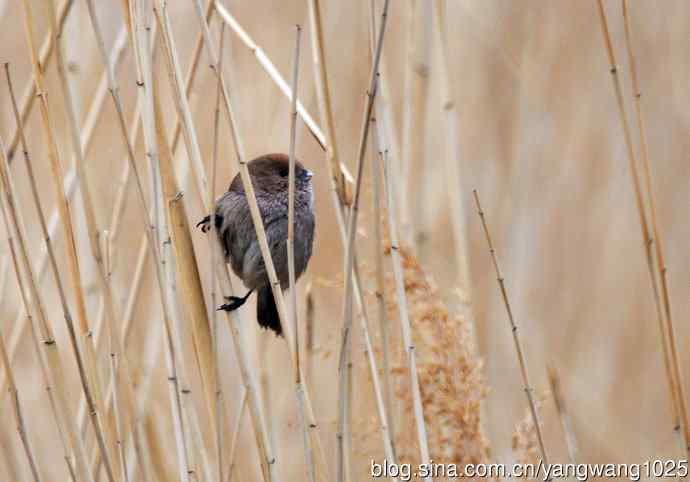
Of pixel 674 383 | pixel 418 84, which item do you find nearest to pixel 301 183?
pixel 418 84

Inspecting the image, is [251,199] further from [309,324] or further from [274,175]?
[274,175]

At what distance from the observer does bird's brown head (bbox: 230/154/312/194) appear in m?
2.21

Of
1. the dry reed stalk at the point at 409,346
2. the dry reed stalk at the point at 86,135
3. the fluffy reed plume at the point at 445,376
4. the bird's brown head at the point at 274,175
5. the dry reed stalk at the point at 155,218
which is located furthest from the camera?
the bird's brown head at the point at 274,175

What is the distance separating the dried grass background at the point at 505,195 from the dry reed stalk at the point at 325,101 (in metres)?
0.85

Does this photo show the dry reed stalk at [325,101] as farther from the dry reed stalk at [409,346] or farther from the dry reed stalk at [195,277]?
the dry reed stalk at [195,277]

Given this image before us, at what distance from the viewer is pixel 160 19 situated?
142 centimetres

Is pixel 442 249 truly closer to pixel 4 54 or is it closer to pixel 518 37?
pixel 518 37

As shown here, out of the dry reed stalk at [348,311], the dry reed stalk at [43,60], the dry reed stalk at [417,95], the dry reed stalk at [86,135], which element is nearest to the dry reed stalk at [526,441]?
the dry reed stalk at [348,311]

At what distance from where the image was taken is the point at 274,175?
2232 millimetres

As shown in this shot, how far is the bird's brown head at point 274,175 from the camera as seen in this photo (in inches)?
86.8

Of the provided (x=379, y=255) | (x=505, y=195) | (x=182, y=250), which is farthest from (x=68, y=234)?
(x=505, y=195)

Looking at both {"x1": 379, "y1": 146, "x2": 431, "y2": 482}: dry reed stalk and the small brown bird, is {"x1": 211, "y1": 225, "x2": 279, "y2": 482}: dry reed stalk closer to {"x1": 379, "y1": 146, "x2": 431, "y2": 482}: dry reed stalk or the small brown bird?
{"x1": 379, "y1": 146, "x2": 431, "y2": 482}: dry reed stalk

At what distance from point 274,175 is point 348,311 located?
87 cm

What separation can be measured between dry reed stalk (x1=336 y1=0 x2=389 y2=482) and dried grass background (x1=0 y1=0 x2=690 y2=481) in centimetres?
92
